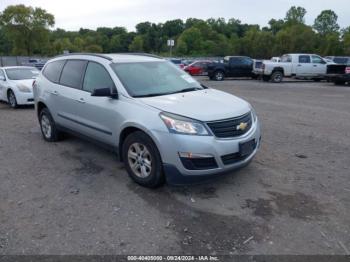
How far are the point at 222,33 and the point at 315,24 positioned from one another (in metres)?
30.3

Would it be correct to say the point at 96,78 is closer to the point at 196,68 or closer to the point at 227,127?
the point at 227,127

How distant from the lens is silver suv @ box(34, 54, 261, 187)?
397 centimetres

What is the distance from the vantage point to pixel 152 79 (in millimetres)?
5082

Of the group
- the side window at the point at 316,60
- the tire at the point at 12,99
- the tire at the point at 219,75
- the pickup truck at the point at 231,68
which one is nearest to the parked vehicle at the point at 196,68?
the pickup truck at the point at 231,68

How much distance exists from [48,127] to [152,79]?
2.80 m

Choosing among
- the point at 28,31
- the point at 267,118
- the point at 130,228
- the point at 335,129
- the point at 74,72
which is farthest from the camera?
the point at 28,31

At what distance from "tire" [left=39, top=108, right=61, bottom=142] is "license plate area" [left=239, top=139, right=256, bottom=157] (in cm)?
386

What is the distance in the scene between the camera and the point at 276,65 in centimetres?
2247

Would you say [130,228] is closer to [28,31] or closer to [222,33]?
[28,31]

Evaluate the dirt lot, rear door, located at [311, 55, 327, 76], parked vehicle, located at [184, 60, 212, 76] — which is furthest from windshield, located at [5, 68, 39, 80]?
parked vehicle, located at [184, 60, 212, 76]

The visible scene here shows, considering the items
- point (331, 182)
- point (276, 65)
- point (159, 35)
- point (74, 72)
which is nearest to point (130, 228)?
point (331, 182)

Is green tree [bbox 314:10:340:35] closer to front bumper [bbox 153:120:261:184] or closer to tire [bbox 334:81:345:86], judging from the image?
tire [bbox 334:81:345:86]

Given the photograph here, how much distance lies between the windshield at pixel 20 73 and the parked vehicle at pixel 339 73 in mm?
16288

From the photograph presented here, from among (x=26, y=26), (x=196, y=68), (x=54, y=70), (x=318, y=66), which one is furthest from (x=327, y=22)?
(x=54, y=70)
